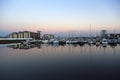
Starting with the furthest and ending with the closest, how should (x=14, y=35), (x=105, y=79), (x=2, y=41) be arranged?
(x=14, y=35)
(x=2, y=41)
(x=105, y=79)

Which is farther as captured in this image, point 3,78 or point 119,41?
point 119,41

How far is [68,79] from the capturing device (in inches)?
244

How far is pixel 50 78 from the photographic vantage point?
251 inches

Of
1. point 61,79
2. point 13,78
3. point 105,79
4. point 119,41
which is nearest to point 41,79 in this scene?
point 61,79

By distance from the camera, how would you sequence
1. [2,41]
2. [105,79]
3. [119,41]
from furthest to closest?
[2,41] → [119,41] → [105,79]

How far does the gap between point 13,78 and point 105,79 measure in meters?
3.73

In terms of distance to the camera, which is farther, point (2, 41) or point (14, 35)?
A: point (14, 35)

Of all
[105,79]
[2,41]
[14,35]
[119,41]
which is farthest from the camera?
[14,35]

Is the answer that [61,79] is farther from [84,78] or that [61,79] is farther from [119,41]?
[119,41]

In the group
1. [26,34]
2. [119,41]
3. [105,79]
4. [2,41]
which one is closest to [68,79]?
[105,79]

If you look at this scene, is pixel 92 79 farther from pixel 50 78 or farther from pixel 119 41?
pixel 119 41

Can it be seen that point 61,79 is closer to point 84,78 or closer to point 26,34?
point 84,78

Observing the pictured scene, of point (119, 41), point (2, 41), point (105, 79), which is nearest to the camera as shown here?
point (105, 79)

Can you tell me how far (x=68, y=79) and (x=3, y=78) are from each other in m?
2.70
